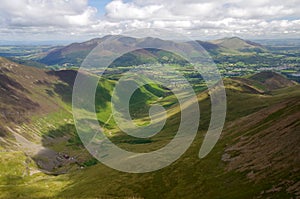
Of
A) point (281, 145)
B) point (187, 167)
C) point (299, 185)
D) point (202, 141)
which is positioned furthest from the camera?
point (202, 141)

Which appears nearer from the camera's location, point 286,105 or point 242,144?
point 242,144

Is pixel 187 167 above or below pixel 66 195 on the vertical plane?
above

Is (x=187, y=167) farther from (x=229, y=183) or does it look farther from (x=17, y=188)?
(x=17, y=188)

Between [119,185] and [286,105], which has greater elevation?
[286,105]

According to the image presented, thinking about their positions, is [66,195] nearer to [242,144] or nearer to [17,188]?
[17,188]

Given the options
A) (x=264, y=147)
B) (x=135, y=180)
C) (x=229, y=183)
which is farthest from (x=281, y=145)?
(x=135, y=180)

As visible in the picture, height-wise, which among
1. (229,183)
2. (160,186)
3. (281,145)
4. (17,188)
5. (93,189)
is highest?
(281,145)

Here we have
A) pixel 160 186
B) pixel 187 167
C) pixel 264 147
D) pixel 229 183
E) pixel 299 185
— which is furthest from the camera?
pixel 187 167

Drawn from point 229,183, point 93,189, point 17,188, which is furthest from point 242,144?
point 17,188

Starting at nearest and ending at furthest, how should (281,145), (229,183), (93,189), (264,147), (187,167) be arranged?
(229,183), (281,145), (264,147), (187,167), (93,189)
